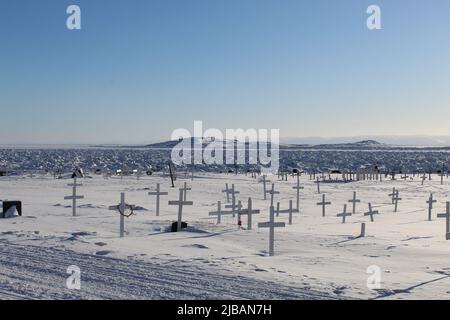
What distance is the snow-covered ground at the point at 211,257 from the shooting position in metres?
7.70

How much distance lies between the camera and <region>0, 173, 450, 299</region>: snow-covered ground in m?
7.70

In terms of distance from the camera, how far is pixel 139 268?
895 cm

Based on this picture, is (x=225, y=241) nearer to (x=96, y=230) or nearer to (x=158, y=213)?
(x=96, y=230)

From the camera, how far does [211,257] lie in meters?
10.3

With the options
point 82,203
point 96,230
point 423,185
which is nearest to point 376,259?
point 96,230

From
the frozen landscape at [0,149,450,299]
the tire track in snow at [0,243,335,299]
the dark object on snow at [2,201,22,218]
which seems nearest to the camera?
the tire track in snow at [0,243,335,299]

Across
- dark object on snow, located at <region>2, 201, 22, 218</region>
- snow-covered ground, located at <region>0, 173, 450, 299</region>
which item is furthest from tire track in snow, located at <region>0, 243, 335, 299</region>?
dark object on snow, located at <region>2, 201, 22, 218</region>

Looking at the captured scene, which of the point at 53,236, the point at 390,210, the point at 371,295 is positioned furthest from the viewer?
the point at 390,210

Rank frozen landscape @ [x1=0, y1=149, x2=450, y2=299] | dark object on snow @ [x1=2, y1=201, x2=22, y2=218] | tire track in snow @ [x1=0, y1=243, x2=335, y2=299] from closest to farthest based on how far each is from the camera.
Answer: tire track in snow @ [x1=0, y1=243, x2=335, y2=299] < frozen landscape @ [x1=0, y1=149, x2=450, y2=299] < dark object on snow @ [x1=2, y1=201, x2=22, y2=218]

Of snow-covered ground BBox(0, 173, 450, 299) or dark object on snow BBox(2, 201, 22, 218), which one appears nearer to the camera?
snow-covered ground BBox(0, 173, 450, 299)

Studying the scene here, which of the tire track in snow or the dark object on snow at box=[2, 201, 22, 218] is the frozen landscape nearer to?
the tire track in snow

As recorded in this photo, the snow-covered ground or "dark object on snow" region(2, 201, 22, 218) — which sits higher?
"dark object on snow" region(2, 201, 22, 218)
